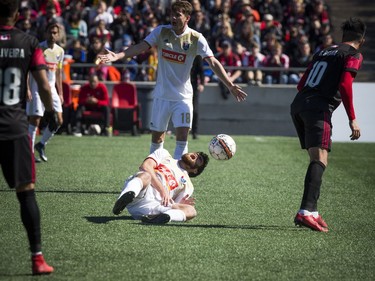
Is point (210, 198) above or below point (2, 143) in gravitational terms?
below

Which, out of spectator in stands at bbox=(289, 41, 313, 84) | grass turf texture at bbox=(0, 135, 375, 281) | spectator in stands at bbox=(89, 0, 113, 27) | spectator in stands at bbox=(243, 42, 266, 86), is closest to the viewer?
grass turf texture at bbox=(0, 135, 375, 281)

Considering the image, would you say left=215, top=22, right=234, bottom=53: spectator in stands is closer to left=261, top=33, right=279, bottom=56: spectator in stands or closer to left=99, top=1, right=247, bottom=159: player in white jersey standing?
left=261, top=33, right=279, bottom=56: spectator in stands

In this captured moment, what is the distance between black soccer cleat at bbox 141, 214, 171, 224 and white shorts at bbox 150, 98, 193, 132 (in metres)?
2.86

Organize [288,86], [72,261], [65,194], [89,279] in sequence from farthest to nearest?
[288,86] < [65,194] < [72,261] < [89,279]

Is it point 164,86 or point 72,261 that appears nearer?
point 72,261

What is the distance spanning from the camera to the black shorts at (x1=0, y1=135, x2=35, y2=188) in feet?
23.6

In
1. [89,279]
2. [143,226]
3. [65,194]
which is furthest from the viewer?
[65,194]

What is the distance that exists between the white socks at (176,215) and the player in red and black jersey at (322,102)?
1.22m

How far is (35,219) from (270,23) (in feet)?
65.4

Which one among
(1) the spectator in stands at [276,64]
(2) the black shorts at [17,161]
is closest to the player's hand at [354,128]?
(2) the black shorts at [17,161]

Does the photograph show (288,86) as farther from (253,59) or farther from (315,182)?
(315,182)

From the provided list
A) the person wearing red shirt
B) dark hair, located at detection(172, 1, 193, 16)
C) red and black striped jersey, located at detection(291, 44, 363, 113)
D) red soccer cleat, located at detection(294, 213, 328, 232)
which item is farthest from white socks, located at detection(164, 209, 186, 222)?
the person wearing red shirt

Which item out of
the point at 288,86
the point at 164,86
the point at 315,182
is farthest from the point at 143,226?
the point at 288,86

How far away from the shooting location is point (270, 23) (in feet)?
86.7
